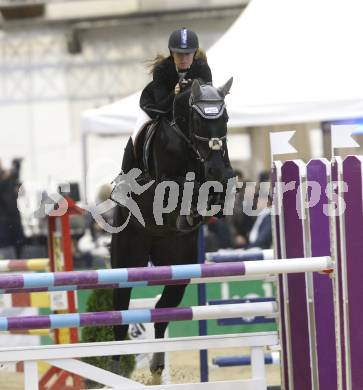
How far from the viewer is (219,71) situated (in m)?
6.95

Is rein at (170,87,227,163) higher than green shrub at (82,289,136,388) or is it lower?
higher

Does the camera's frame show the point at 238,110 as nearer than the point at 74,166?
Yes

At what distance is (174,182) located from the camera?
14.7 feet

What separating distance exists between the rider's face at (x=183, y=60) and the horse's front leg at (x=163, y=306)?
1289 millimetres

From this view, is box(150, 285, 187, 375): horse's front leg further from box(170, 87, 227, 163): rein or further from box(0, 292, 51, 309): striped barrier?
box(0, 292, 51, 309): striped barrier

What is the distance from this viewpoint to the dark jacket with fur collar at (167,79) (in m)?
4.61

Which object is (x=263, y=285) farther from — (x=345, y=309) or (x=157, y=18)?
(x=157, y=18)

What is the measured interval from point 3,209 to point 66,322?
749 cm

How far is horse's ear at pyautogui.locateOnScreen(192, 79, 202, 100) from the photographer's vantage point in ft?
13.9

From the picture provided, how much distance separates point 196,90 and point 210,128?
226 millimetres

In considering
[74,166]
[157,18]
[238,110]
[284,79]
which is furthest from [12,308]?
[157,18]

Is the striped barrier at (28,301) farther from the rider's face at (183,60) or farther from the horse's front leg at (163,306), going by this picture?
the rider's face at (183,60)

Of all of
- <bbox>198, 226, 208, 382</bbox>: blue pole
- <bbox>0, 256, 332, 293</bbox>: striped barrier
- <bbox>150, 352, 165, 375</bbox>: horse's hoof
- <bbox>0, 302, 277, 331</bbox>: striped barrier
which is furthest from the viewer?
<bbox>198, 226, 208, 382</bbox>: blue pole

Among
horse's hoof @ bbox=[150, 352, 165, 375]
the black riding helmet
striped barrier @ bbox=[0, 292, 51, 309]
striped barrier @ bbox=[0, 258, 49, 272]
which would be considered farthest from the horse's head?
striped barrier @ bbox=[0, 292, 51, 309]
